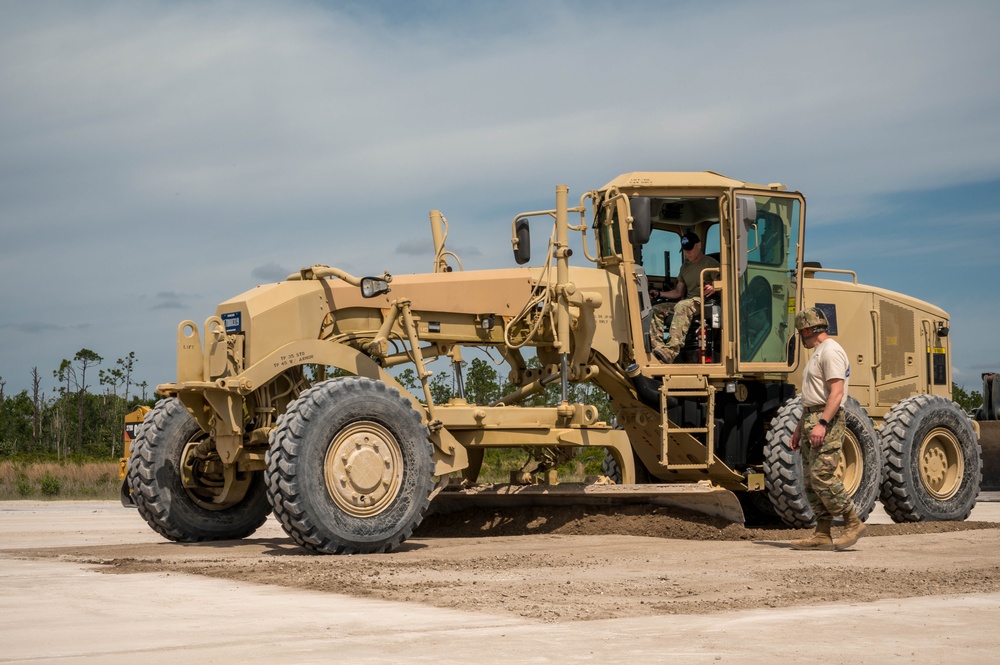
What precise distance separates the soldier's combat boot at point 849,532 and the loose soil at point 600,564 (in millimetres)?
135

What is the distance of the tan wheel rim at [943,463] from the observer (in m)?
13.7

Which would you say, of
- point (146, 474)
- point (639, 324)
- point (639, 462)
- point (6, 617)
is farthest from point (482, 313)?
point (6, 617)

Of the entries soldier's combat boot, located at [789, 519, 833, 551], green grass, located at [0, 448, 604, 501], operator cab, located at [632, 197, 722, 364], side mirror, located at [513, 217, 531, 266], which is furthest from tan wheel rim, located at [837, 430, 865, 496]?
green grass, located at [0, 448, 604, 501]

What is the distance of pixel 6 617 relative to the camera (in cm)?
661

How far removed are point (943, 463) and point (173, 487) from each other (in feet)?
26.0

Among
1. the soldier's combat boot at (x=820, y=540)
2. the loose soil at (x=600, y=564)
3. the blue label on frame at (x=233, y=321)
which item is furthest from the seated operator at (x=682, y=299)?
the blue label on frame at (x=233, y=321)

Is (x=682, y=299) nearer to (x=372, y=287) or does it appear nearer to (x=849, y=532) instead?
(x=849, y=532)

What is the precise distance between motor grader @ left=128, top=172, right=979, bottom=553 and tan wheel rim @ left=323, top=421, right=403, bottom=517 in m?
0.02

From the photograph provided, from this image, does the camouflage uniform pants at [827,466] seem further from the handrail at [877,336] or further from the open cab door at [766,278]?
the handrail at [877,336]

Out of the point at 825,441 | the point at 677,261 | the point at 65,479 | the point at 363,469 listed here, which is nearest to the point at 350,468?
the point at 363,469

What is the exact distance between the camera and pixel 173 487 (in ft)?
36.3

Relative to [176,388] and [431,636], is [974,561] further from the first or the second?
[176,388]

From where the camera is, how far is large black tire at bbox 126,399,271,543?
1100cm

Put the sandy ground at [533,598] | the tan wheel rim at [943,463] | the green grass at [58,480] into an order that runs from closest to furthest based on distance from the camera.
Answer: the sandy ground at [533,598], the tan wheel rim at [943,463], the green grass at [58,480]
